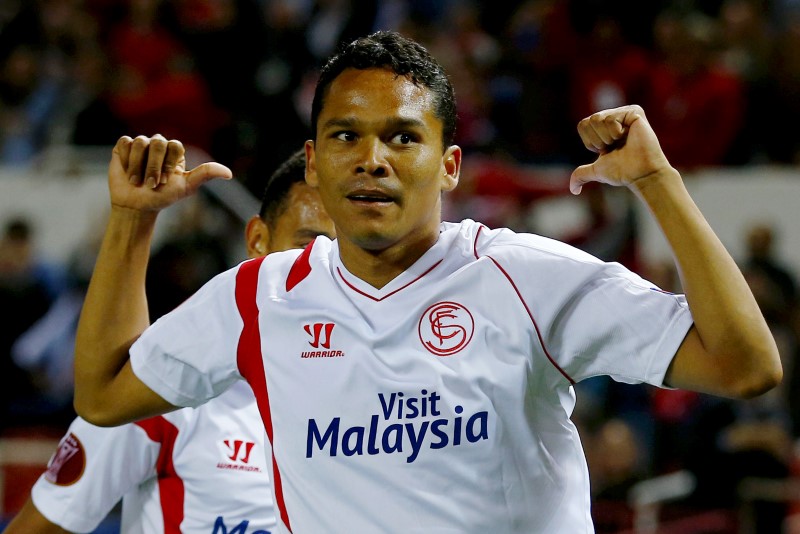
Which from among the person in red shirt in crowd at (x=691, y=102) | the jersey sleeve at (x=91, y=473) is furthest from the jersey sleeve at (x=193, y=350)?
the person in red shirt in crowd at (x=691, y=102)

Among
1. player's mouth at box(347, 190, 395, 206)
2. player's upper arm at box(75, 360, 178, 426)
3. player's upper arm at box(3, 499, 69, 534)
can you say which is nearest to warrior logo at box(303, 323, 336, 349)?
player's mouth at box(347, 190, 395, 206)

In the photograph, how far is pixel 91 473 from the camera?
11.3 feet

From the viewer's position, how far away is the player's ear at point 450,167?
8.99 ft

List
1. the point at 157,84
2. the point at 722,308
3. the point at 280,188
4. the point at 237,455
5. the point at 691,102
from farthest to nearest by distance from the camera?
the point at 157,84
the point at 691,102
the point at 280,188
the point at 237,455
the point at 722,308

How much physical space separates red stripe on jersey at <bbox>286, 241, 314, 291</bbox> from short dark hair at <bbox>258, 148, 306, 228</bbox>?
2.88ft

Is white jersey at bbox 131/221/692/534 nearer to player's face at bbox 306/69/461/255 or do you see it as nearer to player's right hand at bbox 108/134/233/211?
player's face at bbox 306/69/461/255

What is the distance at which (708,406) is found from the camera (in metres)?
8.20

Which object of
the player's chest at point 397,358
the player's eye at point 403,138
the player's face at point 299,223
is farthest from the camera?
the player's face at point 299,223

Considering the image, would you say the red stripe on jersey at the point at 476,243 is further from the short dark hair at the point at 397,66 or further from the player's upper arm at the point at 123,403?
the player's upper arm at the point at 123,403

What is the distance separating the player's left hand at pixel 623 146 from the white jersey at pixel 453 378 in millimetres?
187

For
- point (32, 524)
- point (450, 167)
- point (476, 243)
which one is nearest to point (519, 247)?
point (476, 243)

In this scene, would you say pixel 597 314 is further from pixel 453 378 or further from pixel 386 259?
pixel 386 259

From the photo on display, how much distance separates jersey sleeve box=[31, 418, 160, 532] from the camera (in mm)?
3420

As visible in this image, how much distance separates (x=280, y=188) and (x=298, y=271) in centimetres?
99
